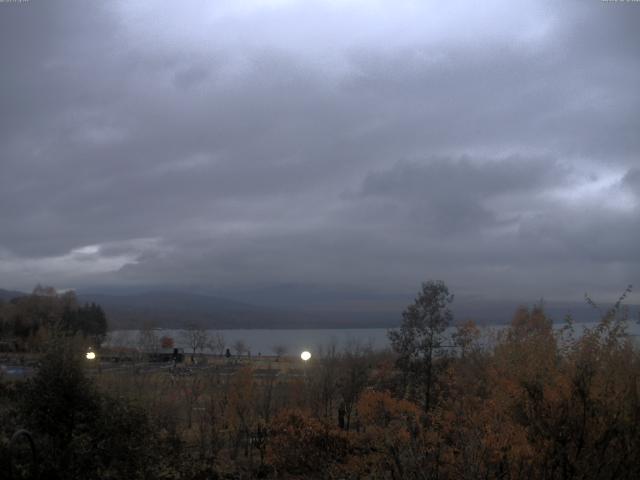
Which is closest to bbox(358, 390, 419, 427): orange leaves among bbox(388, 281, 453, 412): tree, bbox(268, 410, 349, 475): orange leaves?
bbox(268, 410, 349, 475): orange leaves

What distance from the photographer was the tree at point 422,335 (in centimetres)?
2742

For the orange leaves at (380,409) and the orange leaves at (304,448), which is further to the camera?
the orange leaves at (304,448)

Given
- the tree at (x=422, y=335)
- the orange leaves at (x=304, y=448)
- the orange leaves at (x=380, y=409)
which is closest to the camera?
the orange leaves at (x=380, y=409)

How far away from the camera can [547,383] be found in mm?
11703

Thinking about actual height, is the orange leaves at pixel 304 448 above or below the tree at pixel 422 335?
below

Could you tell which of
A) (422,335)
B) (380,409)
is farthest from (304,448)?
(422,335)

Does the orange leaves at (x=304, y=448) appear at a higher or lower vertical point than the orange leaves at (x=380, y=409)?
lower

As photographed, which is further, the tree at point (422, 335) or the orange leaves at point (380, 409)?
the tree at point (422, 335)

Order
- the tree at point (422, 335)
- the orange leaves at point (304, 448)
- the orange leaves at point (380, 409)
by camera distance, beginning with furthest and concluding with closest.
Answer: the tree at point (422, 335) < the orange leaves at point (304, 448) < the orange leaves at point (380, 409)

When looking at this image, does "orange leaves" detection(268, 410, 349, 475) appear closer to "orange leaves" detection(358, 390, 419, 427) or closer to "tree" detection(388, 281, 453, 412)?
"orange leaves" detection(358, 390, 419, 427)

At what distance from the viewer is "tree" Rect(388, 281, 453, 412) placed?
27.4m

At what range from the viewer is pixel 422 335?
27.7m

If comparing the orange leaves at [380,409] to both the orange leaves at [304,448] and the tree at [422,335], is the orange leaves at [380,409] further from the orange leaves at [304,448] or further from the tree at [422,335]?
the tree at [422,335]

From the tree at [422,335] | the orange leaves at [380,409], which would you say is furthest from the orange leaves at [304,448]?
the tree at [422,335]
